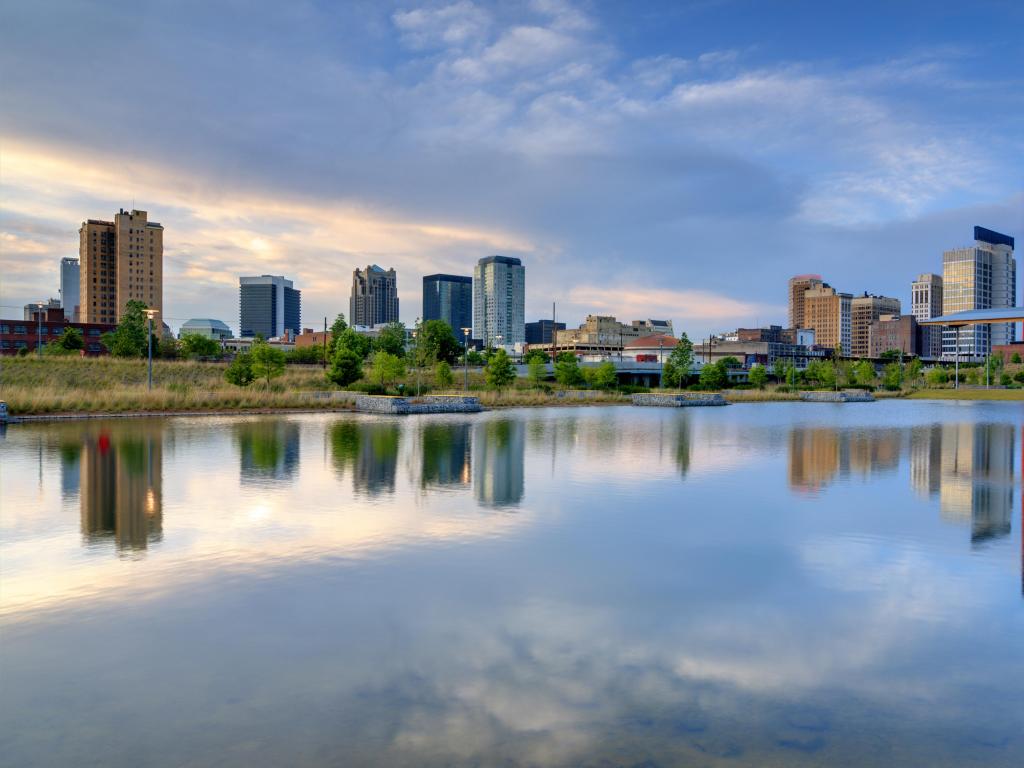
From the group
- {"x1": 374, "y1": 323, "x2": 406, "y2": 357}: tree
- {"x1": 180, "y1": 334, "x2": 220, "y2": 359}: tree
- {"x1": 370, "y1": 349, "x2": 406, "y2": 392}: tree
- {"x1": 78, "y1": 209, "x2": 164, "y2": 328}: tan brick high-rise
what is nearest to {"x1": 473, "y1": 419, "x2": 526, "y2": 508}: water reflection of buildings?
{"x1": 370, "y1": 349, "x2": 406, "y2": 392}: tree

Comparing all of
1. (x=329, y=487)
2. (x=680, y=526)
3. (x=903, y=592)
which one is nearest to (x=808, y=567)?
(x=903, y=592)

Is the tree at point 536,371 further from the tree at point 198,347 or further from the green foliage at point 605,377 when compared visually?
the tree at point 198,347

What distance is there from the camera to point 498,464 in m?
21.9

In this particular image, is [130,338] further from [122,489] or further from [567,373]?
[122,489]

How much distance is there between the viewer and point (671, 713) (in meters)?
6.34

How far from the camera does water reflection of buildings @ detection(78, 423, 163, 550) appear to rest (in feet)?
41.2

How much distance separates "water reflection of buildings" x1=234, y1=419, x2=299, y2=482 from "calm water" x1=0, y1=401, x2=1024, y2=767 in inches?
23.7

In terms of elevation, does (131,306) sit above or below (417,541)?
Result: above

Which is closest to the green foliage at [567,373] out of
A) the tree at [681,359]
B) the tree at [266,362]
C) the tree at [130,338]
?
the tree at [681,359]

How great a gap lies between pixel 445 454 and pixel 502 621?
15.5 meters

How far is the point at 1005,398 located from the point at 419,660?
291ft

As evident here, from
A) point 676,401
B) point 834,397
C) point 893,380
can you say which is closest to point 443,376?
point 676,401

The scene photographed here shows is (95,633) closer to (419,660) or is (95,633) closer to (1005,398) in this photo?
(419,660)

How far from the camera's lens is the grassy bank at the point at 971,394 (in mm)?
78438
